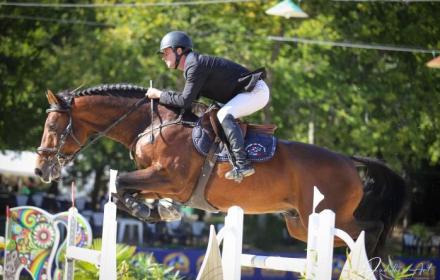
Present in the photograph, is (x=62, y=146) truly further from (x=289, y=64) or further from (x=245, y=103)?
(x=289, y=64)

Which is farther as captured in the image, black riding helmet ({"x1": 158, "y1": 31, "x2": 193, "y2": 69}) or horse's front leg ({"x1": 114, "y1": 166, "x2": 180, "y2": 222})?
black riding helmet ({"x1": 158, "y1": 31, "x2": 193, "y2": 69})

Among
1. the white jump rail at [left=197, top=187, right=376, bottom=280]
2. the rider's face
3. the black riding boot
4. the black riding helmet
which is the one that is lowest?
the white jump rail at [left=197, top=187, right=376, bottom=280]

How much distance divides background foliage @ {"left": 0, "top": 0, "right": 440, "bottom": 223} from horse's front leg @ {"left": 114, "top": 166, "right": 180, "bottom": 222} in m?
9.13

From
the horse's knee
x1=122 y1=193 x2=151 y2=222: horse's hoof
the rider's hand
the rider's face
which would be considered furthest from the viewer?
the horse's knee

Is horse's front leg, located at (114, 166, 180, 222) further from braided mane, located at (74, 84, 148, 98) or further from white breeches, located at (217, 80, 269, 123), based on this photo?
braided mane, located at (74, 84, 148, 98)

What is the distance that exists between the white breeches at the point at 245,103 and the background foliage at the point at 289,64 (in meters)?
8.63

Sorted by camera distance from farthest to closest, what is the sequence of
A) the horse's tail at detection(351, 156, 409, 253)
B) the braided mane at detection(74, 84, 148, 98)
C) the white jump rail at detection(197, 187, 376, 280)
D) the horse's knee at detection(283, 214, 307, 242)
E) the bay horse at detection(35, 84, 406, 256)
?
1. the horse's tail at detection(351, 156, 409, 253)
2. the horse's knee at detection(283, 214, 307, 242)
3. the braided mane at detection(74, 84, 148, 98)
4. the bay horse at detection(35, 84, 406, 256)
5. the white jump rail at detection(197, 187, 376, 280)

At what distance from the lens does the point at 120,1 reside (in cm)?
1783

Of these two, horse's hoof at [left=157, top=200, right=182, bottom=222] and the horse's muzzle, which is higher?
the horse's muzzle

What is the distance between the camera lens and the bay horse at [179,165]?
650cm

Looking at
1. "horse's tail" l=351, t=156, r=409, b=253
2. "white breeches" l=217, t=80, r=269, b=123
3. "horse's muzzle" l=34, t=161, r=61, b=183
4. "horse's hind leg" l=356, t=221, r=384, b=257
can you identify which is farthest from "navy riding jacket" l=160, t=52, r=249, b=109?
"horse's hind leg" l=356, t=221, r=384, b=257

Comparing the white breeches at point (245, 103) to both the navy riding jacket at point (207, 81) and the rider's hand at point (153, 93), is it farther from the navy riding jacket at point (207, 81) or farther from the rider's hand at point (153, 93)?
the rider's hand at point (153, 93)

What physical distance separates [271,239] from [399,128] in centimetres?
518

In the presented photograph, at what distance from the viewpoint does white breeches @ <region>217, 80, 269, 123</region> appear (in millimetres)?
6500
